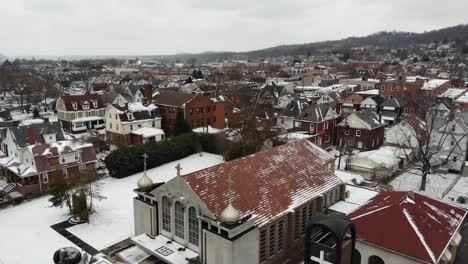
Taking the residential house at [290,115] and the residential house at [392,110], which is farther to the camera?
the residential house at [392,110]

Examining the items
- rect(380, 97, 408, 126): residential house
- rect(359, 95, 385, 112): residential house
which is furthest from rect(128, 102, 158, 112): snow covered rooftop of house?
rect(380, 97, 408, 126): residential house

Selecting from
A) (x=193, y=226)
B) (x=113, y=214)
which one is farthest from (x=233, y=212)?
(x=113, y=214)

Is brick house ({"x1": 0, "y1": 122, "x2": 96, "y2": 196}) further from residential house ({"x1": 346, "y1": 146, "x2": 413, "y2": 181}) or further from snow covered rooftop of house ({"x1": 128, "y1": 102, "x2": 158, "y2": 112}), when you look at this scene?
residential house ({"x1": 346, "y1": 146, "x2": 413, "y2": 181})

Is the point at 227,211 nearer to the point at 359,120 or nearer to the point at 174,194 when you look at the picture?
the point at 174,194

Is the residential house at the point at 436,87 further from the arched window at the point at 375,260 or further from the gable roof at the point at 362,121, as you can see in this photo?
the arched window at the point at 375,260

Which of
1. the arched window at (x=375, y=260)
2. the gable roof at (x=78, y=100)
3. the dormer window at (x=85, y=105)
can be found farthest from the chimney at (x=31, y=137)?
the arched window at (x=375, y=260)

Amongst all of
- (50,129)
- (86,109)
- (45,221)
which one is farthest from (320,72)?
(45,221)
